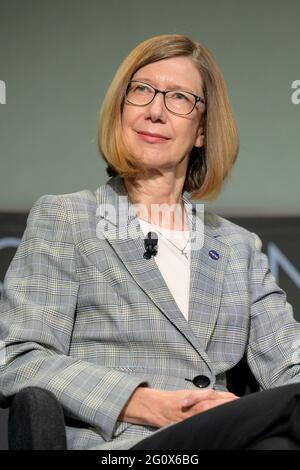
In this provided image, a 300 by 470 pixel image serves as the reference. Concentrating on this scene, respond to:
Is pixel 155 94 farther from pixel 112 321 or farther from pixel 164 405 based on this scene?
pixel 164 405

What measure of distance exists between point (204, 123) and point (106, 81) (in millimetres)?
628

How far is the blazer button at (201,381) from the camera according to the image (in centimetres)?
191

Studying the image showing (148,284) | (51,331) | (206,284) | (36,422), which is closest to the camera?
(36,422)

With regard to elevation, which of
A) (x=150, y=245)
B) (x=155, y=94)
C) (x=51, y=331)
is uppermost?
(x=155, y=94)

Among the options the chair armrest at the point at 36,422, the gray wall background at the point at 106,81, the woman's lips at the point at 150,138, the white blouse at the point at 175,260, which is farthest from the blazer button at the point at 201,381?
the gray wall background at the point at 106,81

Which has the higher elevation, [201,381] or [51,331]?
[51,331]

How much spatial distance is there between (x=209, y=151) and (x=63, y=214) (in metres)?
0.49

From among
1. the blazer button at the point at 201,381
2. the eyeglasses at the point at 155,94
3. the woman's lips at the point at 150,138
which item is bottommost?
the blazer button at the point at 201,381

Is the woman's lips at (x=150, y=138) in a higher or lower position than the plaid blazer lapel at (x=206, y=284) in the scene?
higher

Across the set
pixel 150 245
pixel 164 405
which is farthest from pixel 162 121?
pixel 164 405

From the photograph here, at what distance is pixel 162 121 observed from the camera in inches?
82.4

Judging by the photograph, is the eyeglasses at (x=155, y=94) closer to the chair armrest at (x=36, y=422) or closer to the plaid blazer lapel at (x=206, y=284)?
the plaid blazer lapel at (x=206, y=284)

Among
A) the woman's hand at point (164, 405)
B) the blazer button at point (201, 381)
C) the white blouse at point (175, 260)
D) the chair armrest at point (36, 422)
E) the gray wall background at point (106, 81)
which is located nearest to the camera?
the chair armrest at point (36, 422)

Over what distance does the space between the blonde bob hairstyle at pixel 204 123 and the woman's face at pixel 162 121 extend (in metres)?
0.02
